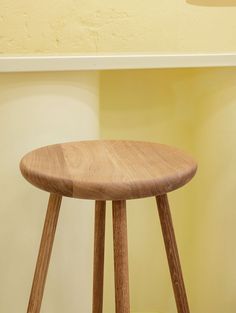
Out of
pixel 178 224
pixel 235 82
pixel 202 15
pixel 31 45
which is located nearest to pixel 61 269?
pixel 178 224

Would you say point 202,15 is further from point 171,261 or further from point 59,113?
point 171,261

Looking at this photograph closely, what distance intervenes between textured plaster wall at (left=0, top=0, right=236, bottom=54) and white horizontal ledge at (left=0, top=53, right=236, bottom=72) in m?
0.60

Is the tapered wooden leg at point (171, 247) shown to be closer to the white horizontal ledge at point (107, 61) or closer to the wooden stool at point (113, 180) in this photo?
the wooden stool at point (113, 180)

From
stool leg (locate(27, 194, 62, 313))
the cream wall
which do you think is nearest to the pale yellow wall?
the cream wall

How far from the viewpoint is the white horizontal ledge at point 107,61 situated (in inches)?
33.0

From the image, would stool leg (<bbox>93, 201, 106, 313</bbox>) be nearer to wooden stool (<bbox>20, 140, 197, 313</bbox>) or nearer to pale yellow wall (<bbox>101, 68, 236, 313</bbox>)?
wooden stool (<bbox>20, 140, 197, 313</bbox>)

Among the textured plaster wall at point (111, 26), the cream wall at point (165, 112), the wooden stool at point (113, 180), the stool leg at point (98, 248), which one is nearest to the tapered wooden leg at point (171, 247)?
the wooden stool at point (113, 180)

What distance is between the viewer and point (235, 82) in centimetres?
97

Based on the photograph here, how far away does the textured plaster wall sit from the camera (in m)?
1.45

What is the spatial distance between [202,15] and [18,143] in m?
0.88

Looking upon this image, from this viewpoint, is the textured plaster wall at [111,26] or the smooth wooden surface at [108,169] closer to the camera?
the smooth wooden surface at [108,169]

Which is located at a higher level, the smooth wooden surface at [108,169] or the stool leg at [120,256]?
the smooth wooden surface at [108,169]

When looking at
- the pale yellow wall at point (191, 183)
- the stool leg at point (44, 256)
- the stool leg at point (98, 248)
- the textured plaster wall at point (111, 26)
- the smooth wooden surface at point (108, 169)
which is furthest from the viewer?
the textured plaster wall at point (111, 26)

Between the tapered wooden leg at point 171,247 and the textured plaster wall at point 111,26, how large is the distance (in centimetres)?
83
